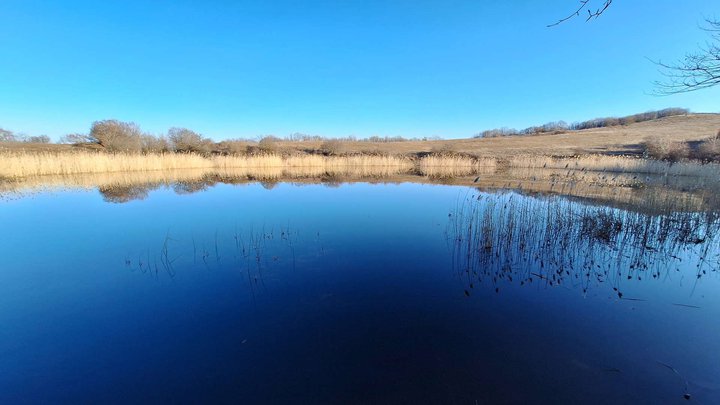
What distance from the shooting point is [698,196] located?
9102 mm

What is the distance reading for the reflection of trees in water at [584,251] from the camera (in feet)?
12.8

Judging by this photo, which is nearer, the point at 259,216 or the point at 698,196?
the point at 259,216

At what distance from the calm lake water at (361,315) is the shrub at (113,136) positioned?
23.4 metres

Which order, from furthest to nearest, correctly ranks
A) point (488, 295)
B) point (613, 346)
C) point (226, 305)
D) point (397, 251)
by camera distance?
point (397, 251) < point (488, 295) < point (226, 305) < point (613, 346)

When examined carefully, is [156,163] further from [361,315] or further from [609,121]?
[609,121]

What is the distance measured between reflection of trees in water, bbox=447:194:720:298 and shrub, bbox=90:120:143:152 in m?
28.4

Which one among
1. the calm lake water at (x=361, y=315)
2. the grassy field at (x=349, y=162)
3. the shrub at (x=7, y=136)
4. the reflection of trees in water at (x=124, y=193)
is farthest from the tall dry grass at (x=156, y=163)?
the shrub at (x=7, y=136)

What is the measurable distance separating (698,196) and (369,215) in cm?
1029

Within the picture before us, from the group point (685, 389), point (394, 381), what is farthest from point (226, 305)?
point (685, 389)

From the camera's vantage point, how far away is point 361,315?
2.93 meters

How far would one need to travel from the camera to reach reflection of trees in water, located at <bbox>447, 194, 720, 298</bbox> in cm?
392

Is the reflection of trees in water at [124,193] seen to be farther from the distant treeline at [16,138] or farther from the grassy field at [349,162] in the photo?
the distant treeline at [16,138]

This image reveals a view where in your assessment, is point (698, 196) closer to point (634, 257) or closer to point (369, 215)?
point (634, 257)

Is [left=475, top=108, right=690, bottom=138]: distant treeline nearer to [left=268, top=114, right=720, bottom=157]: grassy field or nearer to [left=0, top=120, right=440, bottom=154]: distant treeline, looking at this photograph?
[left=268, top=114, right=720, bottom=157]: grassy field
